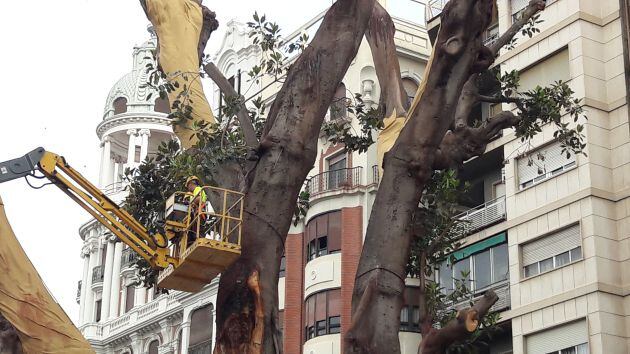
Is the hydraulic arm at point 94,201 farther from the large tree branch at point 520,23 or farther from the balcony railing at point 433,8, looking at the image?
the balcony railing at point 433,8

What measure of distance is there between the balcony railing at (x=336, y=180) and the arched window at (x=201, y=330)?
8047mm

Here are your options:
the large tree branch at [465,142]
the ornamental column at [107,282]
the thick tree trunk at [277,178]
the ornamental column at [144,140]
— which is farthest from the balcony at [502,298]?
the ornamental column at [144,140]

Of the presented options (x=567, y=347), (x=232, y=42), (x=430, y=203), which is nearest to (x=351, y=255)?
(x=567, y=347)

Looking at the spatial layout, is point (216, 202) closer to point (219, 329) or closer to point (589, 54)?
point (219, 329)

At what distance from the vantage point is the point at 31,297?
13.2 meters

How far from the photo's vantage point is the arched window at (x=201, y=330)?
158 feet

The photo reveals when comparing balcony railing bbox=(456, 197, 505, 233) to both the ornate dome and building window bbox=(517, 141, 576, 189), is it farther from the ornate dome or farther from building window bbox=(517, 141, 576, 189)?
the ornate dome

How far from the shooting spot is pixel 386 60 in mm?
16688

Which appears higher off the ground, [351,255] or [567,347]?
[351,255]

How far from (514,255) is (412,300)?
5.23 metres

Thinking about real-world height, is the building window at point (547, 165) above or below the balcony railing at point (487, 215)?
above

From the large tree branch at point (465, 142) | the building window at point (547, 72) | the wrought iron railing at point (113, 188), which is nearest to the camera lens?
the large tree branch at point (465, 142)

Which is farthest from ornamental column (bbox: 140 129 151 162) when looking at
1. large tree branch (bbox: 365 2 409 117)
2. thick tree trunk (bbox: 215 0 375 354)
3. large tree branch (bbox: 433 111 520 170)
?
thick tree trunk (bbox: 215 0 375 354)

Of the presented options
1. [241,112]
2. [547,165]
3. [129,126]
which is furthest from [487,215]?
[129,126]
